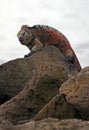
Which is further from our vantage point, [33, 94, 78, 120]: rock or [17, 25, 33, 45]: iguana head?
[17, 25, 33, 45]: iguana head

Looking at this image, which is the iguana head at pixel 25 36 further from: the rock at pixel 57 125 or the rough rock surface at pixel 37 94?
the rock at pixel 57 125

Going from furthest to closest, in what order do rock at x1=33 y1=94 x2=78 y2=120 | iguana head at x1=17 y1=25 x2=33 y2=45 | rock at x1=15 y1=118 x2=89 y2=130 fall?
iguana head at x1=17 y1=25 x2=33 y2=45 → rock at x1=33 y1=94 x2=78 y2=120 → rock at x1=15 y1=118 x2=89 y2=130

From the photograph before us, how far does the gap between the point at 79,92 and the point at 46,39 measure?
39.7 ft

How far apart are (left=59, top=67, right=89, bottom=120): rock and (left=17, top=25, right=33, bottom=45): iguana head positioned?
10985 millimetres

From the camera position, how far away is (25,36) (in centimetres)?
2206

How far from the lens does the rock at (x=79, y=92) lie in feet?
34.8

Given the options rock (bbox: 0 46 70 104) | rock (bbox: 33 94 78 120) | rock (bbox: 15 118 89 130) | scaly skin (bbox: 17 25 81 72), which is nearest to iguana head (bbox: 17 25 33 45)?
scaly skin (bbox: 17 25 81 72)

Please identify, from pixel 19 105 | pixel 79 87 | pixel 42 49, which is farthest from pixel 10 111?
pixel 42 49

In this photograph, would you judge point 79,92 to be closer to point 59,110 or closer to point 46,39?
point 59,110

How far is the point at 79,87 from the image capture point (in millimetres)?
10812

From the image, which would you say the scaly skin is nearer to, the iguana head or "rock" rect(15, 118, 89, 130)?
the iguana head

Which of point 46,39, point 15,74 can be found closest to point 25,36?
point 46,39

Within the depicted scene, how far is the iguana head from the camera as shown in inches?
866

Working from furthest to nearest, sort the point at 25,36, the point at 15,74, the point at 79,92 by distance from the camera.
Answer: the point at 25,36
the point at 15,74
the point at 79,92
